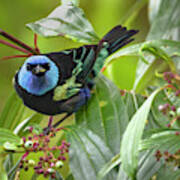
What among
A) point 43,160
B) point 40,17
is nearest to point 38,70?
point 43,160

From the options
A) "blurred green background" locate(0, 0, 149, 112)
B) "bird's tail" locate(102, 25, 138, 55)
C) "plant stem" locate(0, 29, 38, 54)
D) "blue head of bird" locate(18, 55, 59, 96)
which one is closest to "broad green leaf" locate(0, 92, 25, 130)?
"blue head of bird" locate(18, 55, 59, 96)

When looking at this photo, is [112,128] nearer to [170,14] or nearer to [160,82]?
[160,82]

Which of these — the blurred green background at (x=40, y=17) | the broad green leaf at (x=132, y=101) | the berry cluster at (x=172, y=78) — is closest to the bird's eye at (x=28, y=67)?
the broad green leaf at (x=132, y=101)

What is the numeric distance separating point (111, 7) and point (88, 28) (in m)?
2.80

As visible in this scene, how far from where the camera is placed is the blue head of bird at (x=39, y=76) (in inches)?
98.0

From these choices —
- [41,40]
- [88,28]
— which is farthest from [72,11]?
[41,40]

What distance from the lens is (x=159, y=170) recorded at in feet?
5.41

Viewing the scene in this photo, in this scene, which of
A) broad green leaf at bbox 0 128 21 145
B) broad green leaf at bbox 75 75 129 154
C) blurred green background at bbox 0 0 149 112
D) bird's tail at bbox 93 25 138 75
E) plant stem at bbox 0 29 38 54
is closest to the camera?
broad green leaf at bbox 0 128 21 145

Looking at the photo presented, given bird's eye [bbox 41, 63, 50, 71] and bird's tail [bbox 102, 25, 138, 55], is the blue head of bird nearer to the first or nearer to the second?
bird's eye [bbox 41, 63, 50, 71]

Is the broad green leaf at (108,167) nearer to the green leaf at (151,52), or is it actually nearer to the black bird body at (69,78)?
the green leaf at (151,52)

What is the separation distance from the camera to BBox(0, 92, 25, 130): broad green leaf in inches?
88.0

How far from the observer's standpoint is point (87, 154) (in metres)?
1.71

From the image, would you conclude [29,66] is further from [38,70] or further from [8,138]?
[8,138]

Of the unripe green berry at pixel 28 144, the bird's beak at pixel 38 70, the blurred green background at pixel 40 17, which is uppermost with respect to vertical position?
the blurred green background at pixel 40 17
